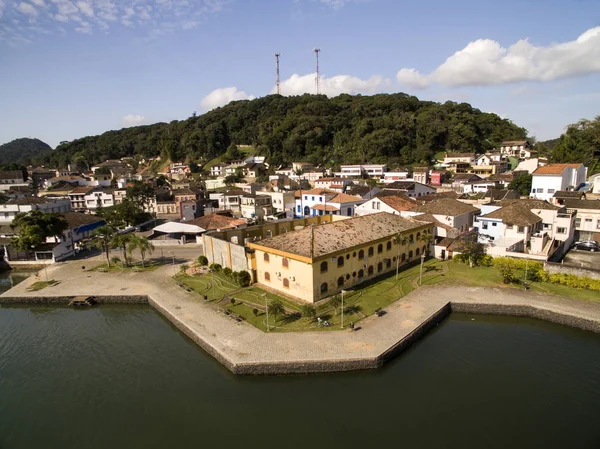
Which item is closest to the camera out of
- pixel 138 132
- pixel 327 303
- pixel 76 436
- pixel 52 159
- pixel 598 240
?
pixel 76 436

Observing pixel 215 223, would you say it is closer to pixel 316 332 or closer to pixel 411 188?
pixel 316 332

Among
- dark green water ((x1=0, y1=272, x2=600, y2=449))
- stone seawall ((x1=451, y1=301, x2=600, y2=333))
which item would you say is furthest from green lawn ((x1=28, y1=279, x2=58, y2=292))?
stone seawall ((x1=451, y1=301, x2=600, y2=333))

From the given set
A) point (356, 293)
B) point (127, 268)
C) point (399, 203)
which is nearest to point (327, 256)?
point (356, 293)

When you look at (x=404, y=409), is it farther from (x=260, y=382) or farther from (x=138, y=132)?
(x=138, y=132)

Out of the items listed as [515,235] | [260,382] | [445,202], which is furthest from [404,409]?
[445,202]

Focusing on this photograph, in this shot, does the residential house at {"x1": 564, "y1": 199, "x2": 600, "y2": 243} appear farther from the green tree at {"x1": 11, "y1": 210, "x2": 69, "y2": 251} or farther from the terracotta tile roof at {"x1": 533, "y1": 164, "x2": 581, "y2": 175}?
the green tree at {"x1": 11, "y1": 210, "x2": 69, "y2": 251}

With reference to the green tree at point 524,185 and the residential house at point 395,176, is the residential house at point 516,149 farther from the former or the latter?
the green tree at point 524,185

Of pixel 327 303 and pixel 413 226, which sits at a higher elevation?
pixel 413 226
